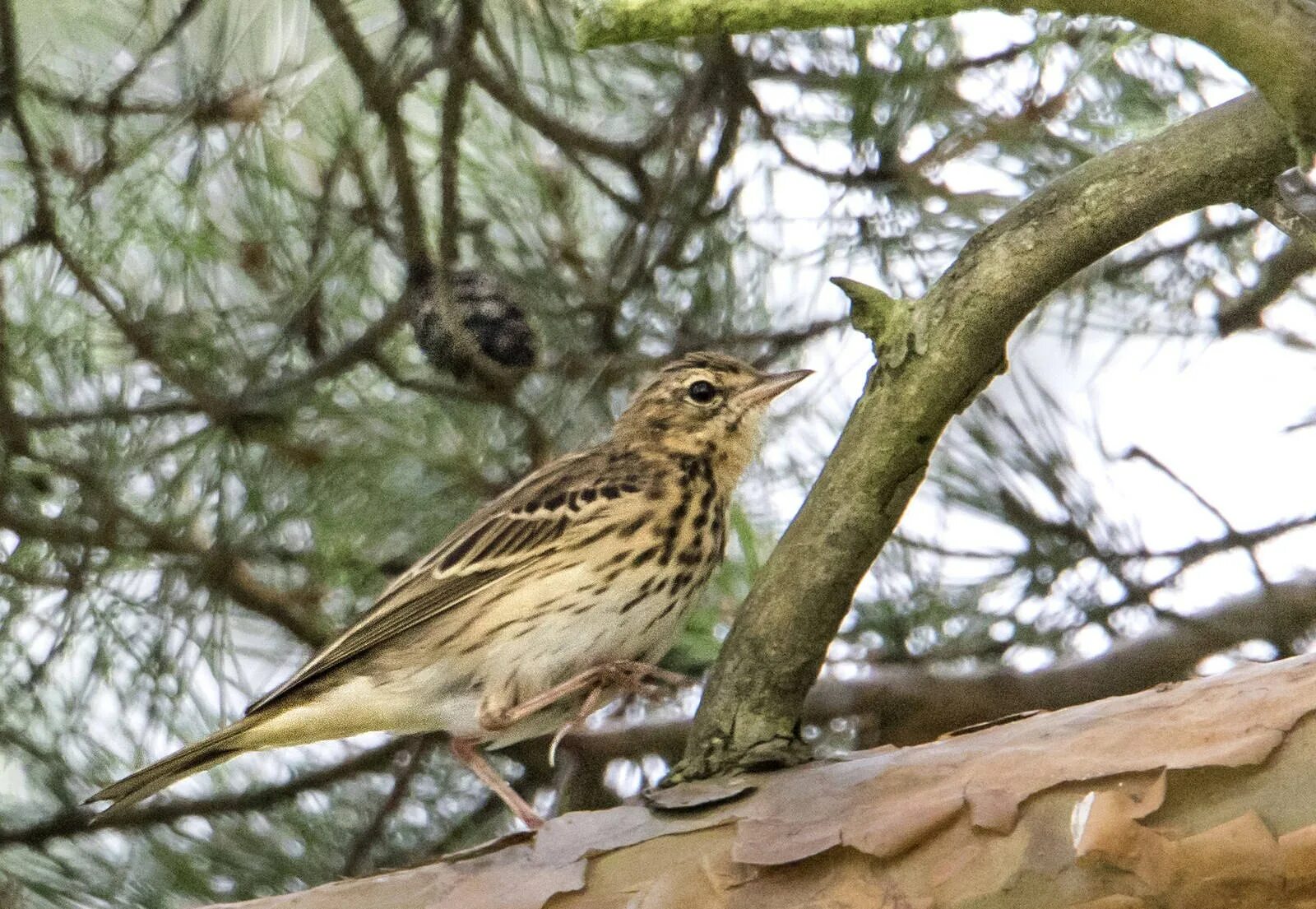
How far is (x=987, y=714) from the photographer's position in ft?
8.97

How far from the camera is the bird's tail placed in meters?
2.38

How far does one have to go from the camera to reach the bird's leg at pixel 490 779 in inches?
95.4

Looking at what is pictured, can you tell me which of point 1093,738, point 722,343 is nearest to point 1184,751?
point 1093,738

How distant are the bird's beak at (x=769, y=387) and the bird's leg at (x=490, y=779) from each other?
2.54 ft

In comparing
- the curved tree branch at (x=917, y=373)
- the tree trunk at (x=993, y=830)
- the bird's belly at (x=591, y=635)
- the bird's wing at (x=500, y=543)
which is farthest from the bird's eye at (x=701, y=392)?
the tree trunk at (x=993, y=830)

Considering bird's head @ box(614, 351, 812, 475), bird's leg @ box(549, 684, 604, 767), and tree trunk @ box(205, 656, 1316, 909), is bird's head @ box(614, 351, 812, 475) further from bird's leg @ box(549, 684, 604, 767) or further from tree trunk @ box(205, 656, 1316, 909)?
tree trunk @ box(205, 656, 1316, 909)

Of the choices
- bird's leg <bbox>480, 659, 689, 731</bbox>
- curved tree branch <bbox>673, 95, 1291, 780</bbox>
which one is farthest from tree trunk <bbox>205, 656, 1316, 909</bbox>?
bird's leg <bbox>480, 659, 689, 731</bbox>

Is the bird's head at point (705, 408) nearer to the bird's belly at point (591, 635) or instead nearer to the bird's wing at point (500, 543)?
the bird's wing at point (500, 543)

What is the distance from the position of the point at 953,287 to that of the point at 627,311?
1.45 m

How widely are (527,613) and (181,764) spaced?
619 millimetres

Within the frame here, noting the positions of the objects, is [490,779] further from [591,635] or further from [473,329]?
[473,329]

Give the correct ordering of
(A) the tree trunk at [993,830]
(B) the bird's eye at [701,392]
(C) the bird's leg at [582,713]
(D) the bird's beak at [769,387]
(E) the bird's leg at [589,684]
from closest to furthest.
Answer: (A) the tree trunk at [993,830] < (C) the bird's leg at [582,713] < (E) the bird's leg at [589,684] < (D) the bird's beak at [769,387] < (B) the bird's eye at [701,392]

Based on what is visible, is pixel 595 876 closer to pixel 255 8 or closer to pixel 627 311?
pixel 627 311

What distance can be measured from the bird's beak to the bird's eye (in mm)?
51
